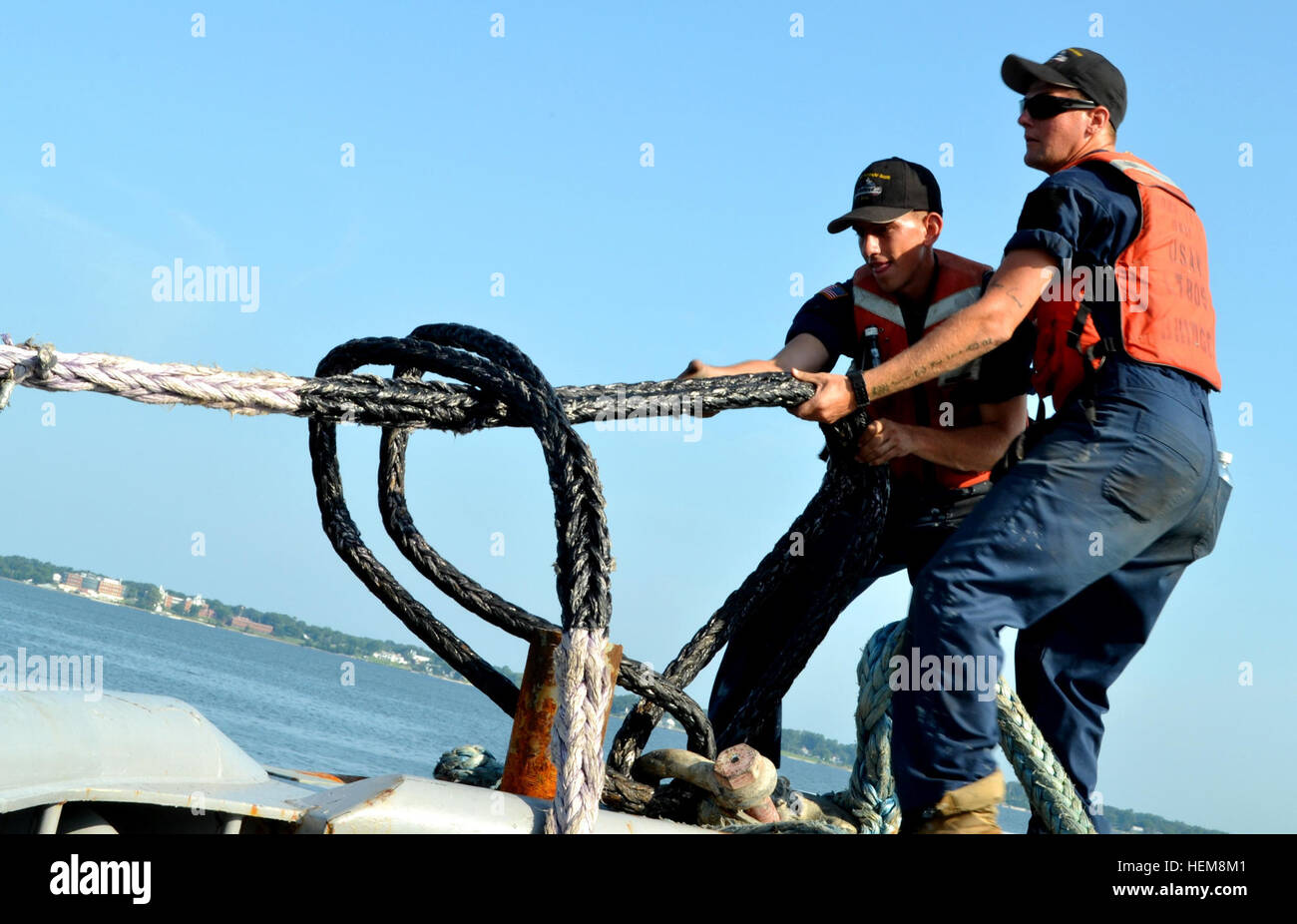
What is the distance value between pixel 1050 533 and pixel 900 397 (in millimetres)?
1222

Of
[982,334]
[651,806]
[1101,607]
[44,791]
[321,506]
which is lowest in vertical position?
[651,806]

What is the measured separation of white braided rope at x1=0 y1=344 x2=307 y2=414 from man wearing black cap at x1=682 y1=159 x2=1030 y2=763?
1696 millimetres

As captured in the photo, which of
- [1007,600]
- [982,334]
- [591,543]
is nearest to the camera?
[591,543]

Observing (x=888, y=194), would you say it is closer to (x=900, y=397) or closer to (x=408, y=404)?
(x=900, y=397)

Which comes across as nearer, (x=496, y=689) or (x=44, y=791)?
(x=44, y=791)

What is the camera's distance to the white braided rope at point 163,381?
249cm

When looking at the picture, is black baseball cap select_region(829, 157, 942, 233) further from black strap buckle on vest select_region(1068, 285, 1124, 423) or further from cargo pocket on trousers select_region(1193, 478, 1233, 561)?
cargo pocket on trousers select_region(1193, 478, 1233, 561)

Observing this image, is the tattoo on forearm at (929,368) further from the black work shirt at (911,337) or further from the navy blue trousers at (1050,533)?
the black work shirt at (911,337)

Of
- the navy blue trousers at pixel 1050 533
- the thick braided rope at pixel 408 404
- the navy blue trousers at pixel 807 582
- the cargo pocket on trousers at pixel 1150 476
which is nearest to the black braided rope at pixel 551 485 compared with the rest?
the thick braided rope at pixel 408 404
